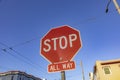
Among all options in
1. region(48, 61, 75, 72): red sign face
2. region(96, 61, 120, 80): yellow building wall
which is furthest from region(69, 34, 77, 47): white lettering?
region(96, 61, 120, 80): yellow building wall

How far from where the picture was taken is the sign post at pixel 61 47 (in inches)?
129

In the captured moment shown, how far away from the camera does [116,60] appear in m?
8.21

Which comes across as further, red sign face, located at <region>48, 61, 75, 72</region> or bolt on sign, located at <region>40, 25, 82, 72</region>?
bolt on sign, located at <region>40, 25, 82, 72</region>

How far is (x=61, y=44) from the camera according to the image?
346cm

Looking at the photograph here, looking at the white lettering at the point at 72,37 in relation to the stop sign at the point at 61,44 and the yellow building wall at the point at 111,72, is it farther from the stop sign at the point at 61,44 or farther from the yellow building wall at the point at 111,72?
the yellow building wall at the point at 111,72

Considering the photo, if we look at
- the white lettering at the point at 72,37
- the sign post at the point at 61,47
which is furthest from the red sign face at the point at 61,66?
the white lettering at the point at 72,37

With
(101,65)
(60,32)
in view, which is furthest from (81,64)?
(60,32)

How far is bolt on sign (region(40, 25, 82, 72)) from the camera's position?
332 centimetres

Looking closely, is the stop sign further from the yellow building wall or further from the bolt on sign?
the yellow building wall

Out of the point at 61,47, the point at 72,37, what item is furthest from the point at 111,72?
the point at 61,47

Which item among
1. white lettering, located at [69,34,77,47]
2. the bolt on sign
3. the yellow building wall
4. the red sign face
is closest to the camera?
the red sign face

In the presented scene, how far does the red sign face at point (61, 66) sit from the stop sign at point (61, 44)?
83 mm

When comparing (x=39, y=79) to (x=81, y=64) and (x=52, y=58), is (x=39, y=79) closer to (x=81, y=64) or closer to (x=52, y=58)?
(x=81, y=64)

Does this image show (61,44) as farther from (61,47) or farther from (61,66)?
(61,66)
